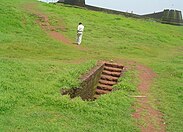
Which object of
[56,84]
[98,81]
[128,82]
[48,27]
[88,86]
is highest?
[48,27]

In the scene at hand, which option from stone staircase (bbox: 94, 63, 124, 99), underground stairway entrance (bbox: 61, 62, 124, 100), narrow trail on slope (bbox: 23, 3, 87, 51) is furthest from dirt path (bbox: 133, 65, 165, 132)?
narrow trail on slope (bbox: 23, 3, 87, 51)

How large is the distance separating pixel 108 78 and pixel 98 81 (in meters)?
0.41

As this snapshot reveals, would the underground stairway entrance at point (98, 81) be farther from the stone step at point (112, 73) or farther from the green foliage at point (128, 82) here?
the green foliage at point (128, 82)

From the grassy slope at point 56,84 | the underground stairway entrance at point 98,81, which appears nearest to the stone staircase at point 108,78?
the underground stairway entrance at point 98,81

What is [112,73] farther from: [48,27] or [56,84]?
[48,27]

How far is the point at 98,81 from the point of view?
33.4 feet

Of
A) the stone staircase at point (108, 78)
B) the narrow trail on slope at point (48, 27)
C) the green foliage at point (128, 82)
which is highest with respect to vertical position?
the narrow trail on slope at point (48, 27)

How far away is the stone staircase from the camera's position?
9828mm

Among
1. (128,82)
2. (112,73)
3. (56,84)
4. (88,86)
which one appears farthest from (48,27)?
(56,84)

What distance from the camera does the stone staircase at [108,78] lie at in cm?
983

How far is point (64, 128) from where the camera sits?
5359 millimetres

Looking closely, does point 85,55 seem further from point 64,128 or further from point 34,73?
point 64,128

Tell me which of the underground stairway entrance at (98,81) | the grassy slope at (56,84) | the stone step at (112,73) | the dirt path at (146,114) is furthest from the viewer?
the stone step at (112,73)

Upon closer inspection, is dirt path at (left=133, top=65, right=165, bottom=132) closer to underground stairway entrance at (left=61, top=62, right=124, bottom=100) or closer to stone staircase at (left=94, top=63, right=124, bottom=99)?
underground stairway entrance at (left=61, top=62, right=124, bottom=100)
